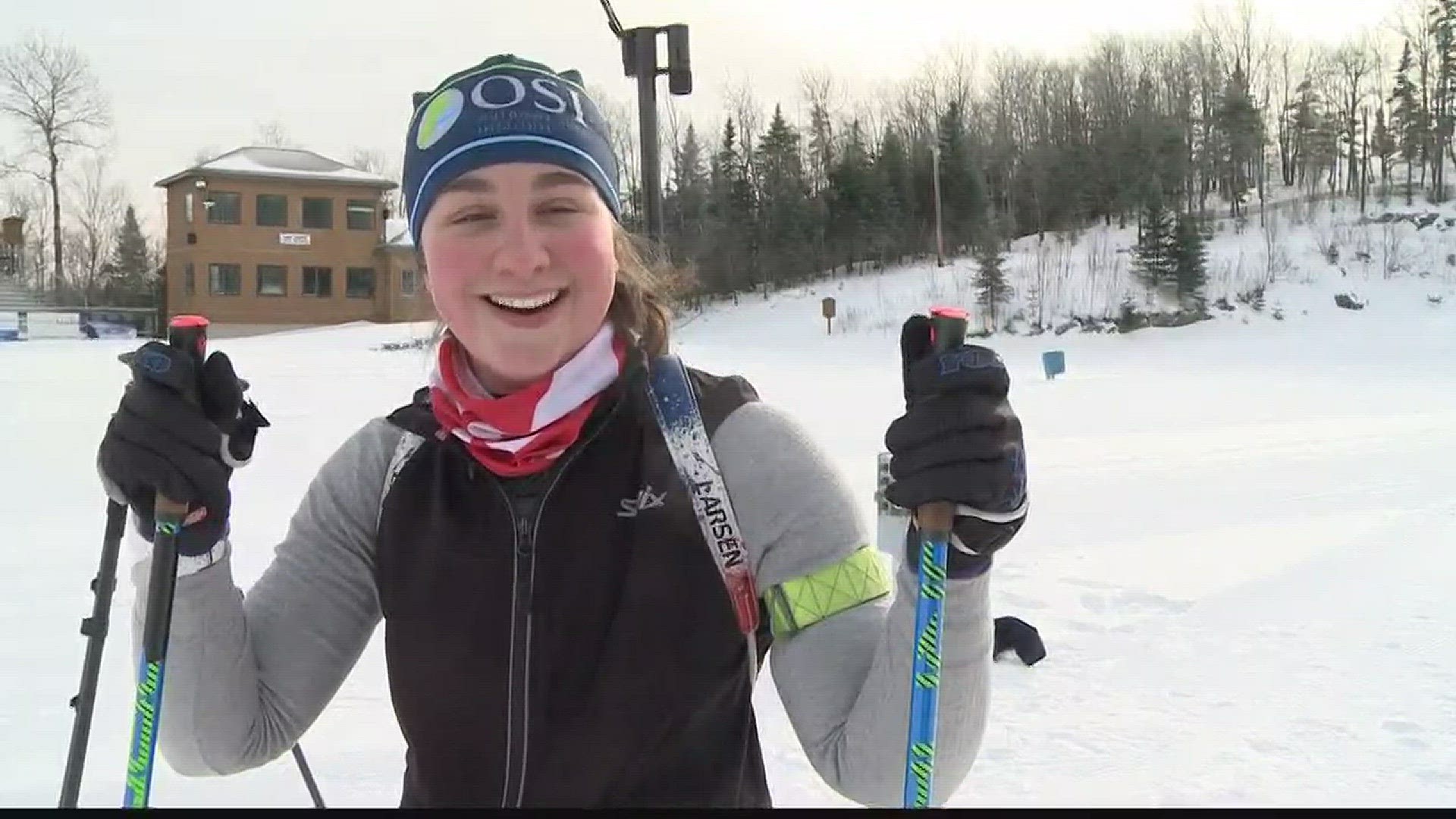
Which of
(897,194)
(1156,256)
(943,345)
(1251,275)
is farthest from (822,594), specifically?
(897,194)

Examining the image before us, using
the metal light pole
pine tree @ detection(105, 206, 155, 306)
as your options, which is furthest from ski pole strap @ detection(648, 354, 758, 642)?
pine tree @ detection(105, 206, 155, 306)

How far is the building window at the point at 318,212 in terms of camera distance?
38594 mm

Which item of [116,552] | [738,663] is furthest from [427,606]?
[116,552]

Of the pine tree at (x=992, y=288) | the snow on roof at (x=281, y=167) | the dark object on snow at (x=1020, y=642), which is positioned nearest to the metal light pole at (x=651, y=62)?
the dark object on snow at (x=1020, y=642)

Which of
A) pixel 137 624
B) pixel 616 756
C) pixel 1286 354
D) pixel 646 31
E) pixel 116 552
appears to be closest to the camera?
pixel 616 756

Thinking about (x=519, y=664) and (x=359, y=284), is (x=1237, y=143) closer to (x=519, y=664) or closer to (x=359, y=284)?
(x=359, y=284)

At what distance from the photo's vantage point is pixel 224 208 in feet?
123

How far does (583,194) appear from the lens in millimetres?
1608

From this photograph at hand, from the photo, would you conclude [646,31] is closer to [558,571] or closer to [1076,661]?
[1076,661]

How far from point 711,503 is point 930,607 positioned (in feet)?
1.11

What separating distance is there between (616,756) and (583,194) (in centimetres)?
82

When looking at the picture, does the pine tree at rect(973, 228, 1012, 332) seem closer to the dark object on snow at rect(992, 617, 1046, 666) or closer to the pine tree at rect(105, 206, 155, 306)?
the dark object on snow at rect(992, 617, 1046, 666)

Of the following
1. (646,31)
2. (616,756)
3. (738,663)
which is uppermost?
(646,31)

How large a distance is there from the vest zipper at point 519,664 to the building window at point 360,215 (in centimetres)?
4049
